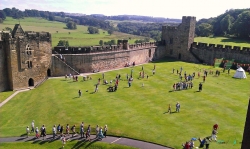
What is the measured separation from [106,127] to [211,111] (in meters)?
10.7

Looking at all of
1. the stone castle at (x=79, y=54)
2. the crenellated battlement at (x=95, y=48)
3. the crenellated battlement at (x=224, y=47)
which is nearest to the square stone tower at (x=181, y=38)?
the stone castle at (x=79, y=54)

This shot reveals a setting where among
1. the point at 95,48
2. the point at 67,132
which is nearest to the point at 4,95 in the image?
the point at 67,132

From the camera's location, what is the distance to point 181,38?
52.0 metres

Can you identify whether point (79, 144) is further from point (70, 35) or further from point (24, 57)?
point (70, 35)

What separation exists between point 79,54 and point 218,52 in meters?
25.7

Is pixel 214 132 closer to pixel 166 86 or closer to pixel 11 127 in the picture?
pixel 166 86

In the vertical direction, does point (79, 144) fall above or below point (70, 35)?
below

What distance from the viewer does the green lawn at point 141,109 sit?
72.1 ft

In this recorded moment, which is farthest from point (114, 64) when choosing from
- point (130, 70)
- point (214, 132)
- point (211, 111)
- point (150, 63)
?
point (214, 132)

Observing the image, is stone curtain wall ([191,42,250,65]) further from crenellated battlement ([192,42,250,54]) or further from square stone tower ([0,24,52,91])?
square stone tower ([0,24,52,91])

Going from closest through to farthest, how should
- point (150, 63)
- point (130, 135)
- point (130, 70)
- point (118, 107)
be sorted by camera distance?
point (130, 135)
point (118, 107)
point (130, 70)
point (150, 63)

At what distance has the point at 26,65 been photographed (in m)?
34.7

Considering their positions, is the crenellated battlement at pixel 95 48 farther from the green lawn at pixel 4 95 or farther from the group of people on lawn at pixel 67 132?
the group of people on lawn at pixel 67 132

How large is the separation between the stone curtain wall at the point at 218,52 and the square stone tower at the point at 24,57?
94.1 ft
